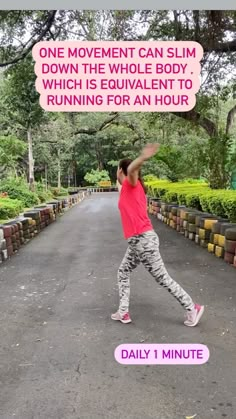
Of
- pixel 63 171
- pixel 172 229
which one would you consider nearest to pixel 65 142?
pixel 63 171

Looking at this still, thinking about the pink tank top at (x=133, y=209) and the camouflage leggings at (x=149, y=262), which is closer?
the pink tank top at (x=133, y=209)

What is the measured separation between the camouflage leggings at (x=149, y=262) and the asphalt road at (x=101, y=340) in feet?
0.36

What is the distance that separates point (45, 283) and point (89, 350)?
45.0 inches

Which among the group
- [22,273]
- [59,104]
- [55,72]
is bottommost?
[22,273]

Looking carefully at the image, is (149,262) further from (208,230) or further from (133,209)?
(208,230)

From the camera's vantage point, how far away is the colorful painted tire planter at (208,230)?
3254mm

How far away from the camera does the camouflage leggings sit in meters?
1.92

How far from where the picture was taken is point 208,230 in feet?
12.8

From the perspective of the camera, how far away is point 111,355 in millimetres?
1665

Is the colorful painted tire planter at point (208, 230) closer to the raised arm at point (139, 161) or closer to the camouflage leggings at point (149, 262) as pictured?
the camouflage leggings at point (149, 262)

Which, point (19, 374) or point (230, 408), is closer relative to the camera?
point (230, 408)

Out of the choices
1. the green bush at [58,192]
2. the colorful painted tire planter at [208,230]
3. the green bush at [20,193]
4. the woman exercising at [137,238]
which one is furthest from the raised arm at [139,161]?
the green bush at [58,192]

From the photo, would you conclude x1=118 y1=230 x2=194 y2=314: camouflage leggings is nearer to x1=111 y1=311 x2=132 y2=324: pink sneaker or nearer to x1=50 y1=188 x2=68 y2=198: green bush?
x1=111 y1=311 x2=132 y2=324: pink sneaker

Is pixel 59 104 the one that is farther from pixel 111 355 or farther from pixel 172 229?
pixel 172 229
